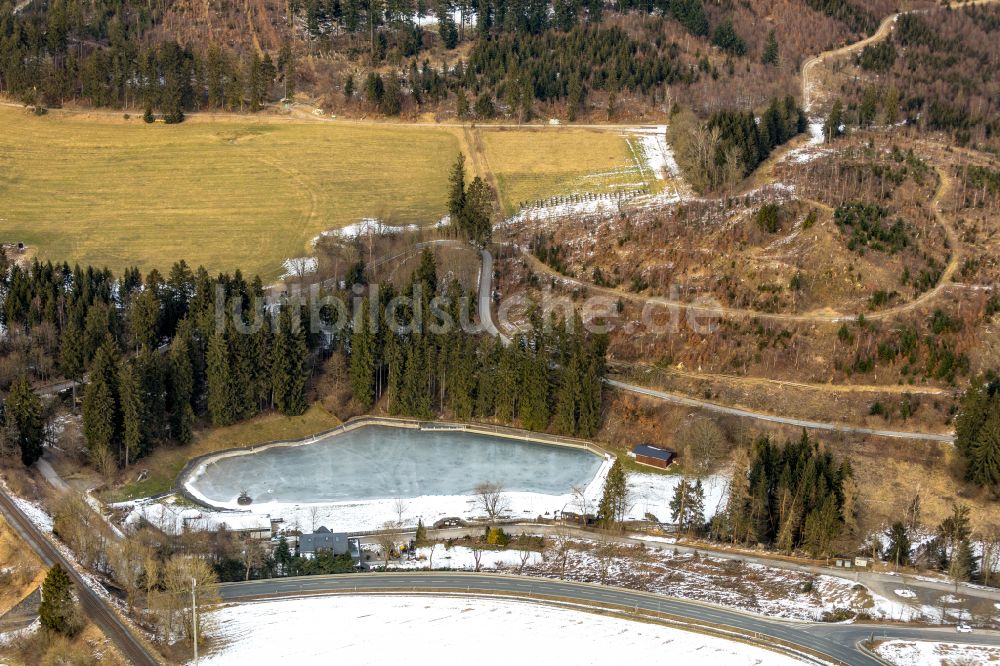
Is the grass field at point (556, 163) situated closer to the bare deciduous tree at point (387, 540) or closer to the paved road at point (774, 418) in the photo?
the paved road at point (774, 418)

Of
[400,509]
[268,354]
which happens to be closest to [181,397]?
[268,354]

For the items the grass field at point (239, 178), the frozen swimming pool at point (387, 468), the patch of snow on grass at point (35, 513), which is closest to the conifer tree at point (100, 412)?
the frozen swimming pool at point (387, 468)

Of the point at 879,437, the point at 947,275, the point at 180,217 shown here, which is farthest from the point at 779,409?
the point at 180,217

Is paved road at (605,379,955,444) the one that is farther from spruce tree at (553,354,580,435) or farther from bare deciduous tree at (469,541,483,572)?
bare deciduous tree at (469,541,483,572)

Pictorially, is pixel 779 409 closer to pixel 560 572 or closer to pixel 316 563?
pixel 560 572

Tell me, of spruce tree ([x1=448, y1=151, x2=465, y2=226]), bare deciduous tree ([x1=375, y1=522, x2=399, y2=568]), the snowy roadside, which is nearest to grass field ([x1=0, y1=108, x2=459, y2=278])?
spruce tree ([x1=448, y1=151, x2=465, y2=226])

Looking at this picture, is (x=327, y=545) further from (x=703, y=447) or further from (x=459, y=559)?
(x=703, y=447)
